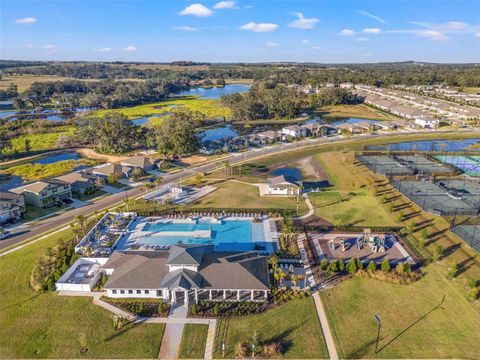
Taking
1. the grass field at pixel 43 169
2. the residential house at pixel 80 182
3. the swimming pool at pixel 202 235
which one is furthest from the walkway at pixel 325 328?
the grass field at pixel 43 169

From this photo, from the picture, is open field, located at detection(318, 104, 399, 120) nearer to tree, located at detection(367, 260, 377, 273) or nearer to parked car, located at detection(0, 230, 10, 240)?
tree, located at detection(367, 260, 377, 273)

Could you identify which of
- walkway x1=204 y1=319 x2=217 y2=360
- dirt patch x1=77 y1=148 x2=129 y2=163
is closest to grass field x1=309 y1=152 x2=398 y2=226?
walkway x1=204 y1=319 x2=217 y2=360

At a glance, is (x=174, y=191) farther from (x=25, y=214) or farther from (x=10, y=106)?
(x=10, y=106)

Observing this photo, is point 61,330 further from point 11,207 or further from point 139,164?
point 139,164

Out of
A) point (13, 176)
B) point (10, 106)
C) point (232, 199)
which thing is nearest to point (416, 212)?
point (232, 199)

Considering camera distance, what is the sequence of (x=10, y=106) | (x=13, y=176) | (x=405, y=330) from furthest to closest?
(x=10, y=106) → (x=13, y=176) → (x=405, y=330)

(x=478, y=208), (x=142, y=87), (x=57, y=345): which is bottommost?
(x=57, y=345)
